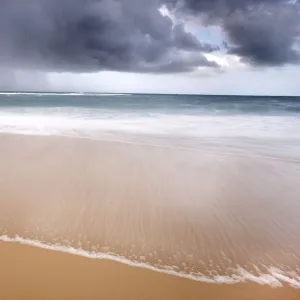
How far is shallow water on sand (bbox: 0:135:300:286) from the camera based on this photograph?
9.32 ft

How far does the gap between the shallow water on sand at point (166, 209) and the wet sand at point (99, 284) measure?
17 centimetres

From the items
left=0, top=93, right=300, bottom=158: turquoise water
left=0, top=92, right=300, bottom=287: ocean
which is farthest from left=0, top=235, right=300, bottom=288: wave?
left=0, top=93, right=300, bottom=158: turquoise water

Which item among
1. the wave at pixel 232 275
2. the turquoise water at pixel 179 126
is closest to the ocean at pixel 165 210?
the wave at pixel 232 275

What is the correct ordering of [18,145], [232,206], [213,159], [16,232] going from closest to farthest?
[16,232] < [232,206] < [213,159] < [18,145]

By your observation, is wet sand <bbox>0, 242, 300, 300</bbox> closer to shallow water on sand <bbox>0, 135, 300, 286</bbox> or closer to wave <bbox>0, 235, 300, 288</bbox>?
wave <bbox>0, 235, 300, 288</bbox>

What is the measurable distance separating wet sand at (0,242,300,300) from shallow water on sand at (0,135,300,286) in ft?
0.56

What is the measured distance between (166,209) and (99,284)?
1.56 m

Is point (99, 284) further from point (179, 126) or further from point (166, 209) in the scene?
point (179, 126)

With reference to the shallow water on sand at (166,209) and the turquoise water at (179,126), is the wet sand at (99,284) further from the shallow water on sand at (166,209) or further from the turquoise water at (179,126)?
the turquoise water at (179,126)

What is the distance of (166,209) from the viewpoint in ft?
12.4

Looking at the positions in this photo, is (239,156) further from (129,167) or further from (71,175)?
(71,175)

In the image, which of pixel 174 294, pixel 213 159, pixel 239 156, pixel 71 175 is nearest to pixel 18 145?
pixel 71 175

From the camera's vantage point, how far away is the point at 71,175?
501 cm

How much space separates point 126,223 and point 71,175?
1923 millimetres
